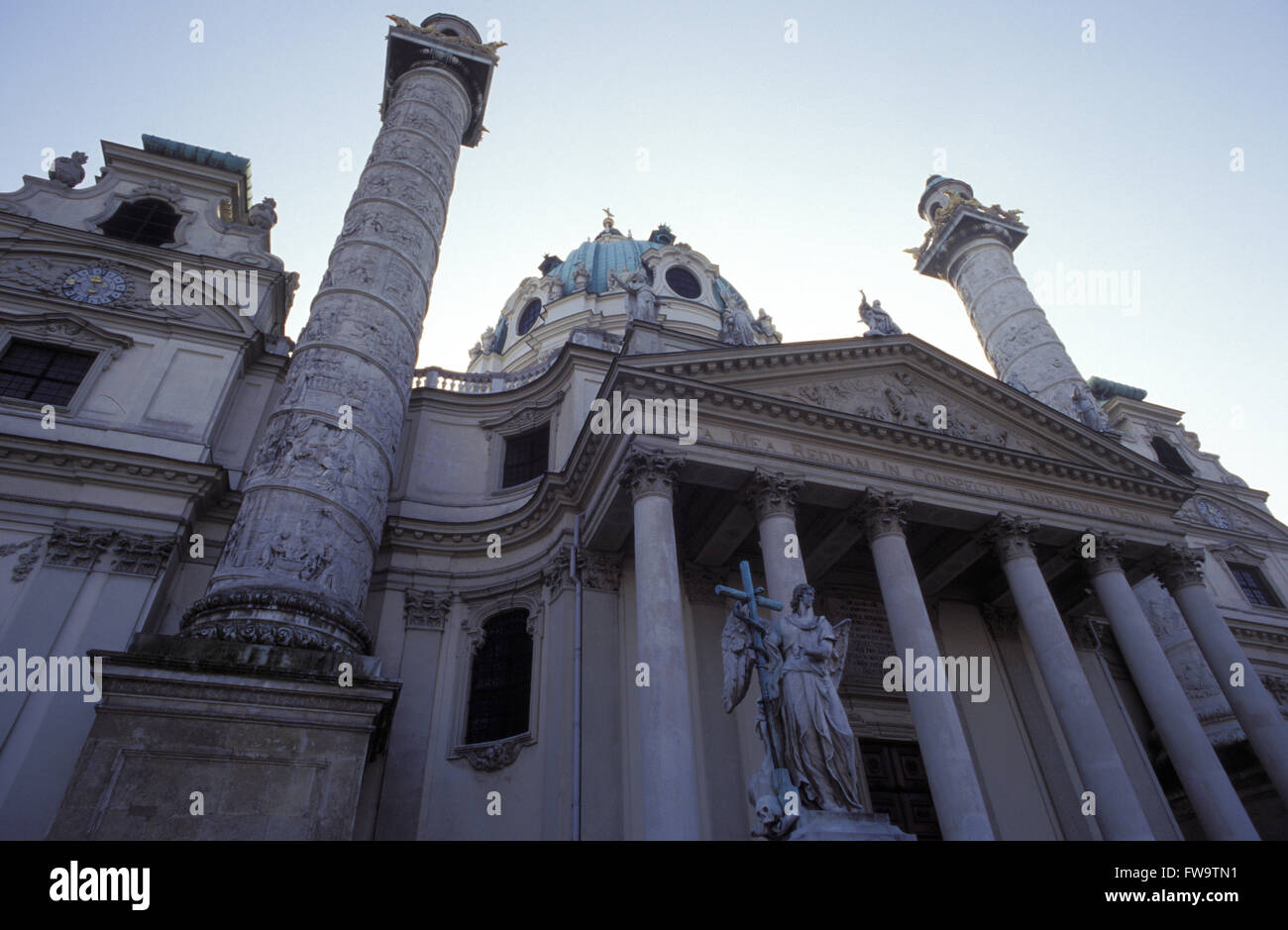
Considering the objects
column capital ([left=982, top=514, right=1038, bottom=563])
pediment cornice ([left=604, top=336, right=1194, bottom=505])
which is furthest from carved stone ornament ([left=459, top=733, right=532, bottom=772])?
column capital ([left=982, top=514, right=1038, bottom=563])

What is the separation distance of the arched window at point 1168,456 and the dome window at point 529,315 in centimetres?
2361

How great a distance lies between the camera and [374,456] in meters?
12.3

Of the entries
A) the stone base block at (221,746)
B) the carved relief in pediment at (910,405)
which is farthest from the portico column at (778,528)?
the stone base block at (221,746)

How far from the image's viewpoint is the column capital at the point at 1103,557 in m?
15.1

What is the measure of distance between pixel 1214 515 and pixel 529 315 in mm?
25794

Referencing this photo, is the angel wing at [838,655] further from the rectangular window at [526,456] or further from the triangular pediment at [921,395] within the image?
the rectangular window at [526,456]

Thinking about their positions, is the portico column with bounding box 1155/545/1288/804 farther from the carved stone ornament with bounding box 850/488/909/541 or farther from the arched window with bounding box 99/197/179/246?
the arched window with bounding box 99/197/179/246

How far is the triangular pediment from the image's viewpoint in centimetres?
1472

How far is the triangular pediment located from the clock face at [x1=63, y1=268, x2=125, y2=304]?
13.4 meters

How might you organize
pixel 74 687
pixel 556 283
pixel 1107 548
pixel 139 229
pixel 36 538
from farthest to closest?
pixel 556 283 < pixel 139 229 < pixel 1107 548 < pixel 36 538 < pixel 74 687

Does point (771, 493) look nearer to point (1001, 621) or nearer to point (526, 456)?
point (526, 456)
